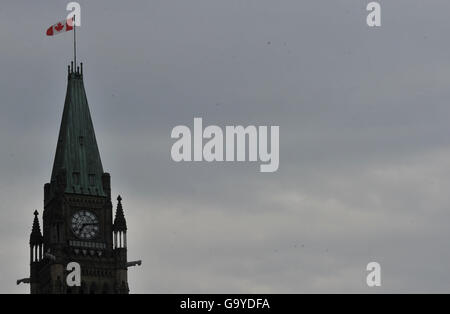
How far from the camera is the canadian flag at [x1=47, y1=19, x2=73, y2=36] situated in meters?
189

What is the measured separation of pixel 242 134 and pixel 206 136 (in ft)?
9.33

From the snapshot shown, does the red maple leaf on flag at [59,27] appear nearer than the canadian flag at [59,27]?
Yes

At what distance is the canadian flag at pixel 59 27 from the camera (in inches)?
7426

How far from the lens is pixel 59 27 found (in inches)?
7426

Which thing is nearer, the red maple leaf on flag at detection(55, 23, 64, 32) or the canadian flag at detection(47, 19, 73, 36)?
the red maple leaf on flag at detection(55, 23, 64, 32)
